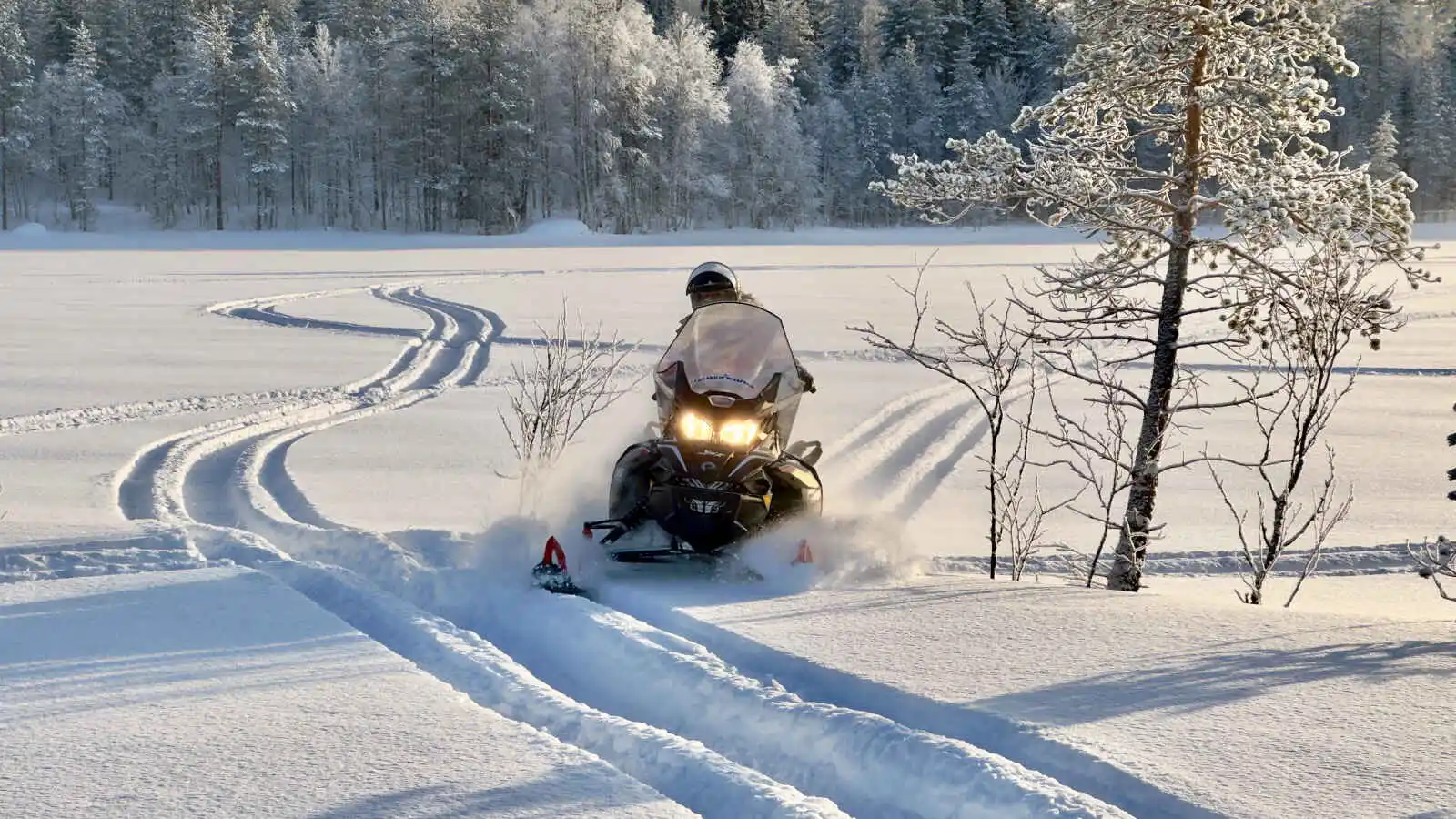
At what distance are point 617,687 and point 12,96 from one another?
A: 77.5 meters

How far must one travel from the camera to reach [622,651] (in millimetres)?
5387

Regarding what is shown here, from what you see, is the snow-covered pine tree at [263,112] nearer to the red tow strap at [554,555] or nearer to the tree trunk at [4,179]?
the tree trunk at [4,179]

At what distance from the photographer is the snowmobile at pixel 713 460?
6.74 meters

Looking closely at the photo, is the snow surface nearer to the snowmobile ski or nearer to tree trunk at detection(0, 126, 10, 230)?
the snowmobile ski

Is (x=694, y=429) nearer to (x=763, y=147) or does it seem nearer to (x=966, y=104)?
(x=763, y=147)

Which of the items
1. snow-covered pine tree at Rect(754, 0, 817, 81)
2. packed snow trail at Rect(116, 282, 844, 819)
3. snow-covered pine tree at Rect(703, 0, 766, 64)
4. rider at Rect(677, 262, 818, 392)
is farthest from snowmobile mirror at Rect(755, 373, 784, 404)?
snow-covered pine tree at Rect(703, 0, 766, 64)

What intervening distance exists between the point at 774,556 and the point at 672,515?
2.15 ft

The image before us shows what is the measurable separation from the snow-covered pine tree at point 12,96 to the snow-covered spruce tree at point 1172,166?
71856 mm

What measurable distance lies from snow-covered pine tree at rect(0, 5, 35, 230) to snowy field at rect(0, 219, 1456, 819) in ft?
212

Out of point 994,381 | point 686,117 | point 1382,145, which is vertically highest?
point 1382,145

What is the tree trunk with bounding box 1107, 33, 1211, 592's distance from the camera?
8180 mm

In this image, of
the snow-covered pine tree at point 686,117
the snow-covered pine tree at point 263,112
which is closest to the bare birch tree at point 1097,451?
the snow-covered pine tree at point 686,117

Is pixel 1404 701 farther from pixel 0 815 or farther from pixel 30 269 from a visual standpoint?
pixel 30 269

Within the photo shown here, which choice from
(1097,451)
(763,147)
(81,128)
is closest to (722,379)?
(1097,451)
